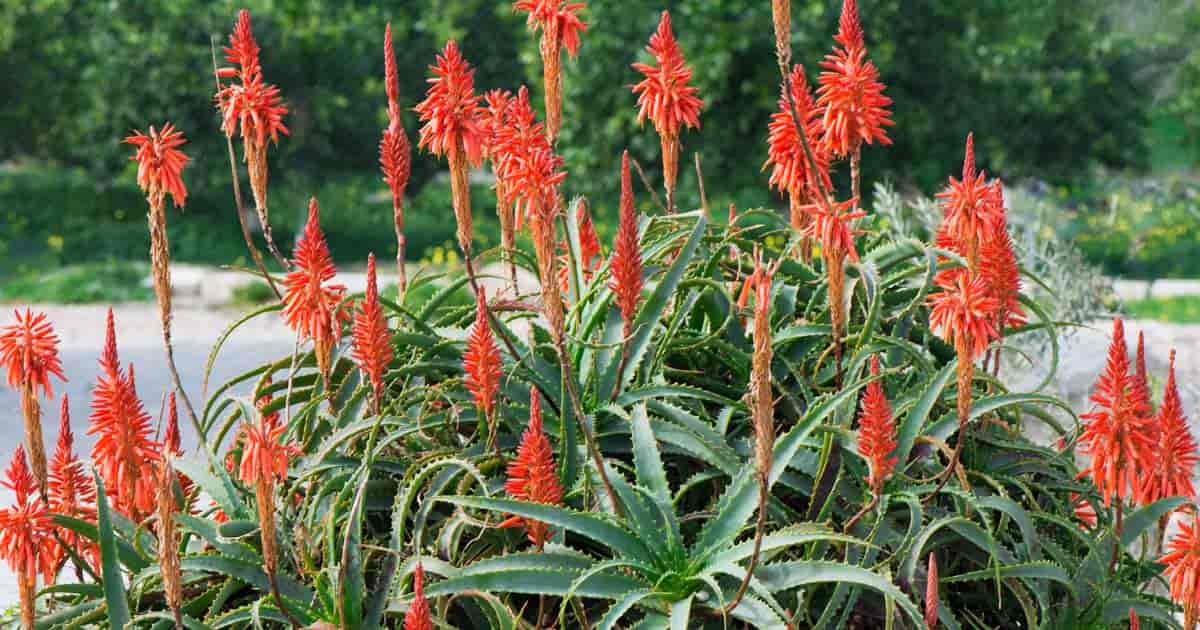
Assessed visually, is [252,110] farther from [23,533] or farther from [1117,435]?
[1117,435]

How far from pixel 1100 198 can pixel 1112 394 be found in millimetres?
12964

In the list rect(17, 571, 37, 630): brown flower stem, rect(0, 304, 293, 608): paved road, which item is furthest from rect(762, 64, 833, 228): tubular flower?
rect(0, 304, 293, 608): paved road

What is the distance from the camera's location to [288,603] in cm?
182

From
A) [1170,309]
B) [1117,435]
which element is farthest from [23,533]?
[1170,309]

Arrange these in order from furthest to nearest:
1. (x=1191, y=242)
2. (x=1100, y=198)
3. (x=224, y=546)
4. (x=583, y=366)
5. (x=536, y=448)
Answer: (x=1100, y=198), (x=1191, y=242), (x=583, y=366), (x=224, y=546), (x=536, y=448)

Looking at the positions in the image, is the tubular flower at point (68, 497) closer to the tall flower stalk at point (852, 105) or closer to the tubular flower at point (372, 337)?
the tubular flower at point (372, 337)

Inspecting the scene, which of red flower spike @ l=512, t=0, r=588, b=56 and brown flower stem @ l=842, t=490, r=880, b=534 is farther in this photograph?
red flower spike @ l=512, t=0, r=588, b=56

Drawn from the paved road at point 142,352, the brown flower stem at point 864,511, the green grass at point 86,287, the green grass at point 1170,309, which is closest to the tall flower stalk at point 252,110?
the brown flower stem at point 864,511

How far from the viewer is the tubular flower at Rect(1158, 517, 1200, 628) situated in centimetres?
184

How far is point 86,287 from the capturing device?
10.3 metres

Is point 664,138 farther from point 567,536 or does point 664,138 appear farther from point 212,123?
point 212,123

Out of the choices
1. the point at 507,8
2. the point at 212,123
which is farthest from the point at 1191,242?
the point at 212,123

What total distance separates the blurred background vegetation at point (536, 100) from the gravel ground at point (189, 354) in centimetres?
237

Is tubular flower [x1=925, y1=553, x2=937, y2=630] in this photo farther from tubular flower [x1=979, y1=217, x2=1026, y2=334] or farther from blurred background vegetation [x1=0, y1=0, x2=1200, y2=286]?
blurred background vegetation [x1=0, y1=0, x2=1200, y2=286]
